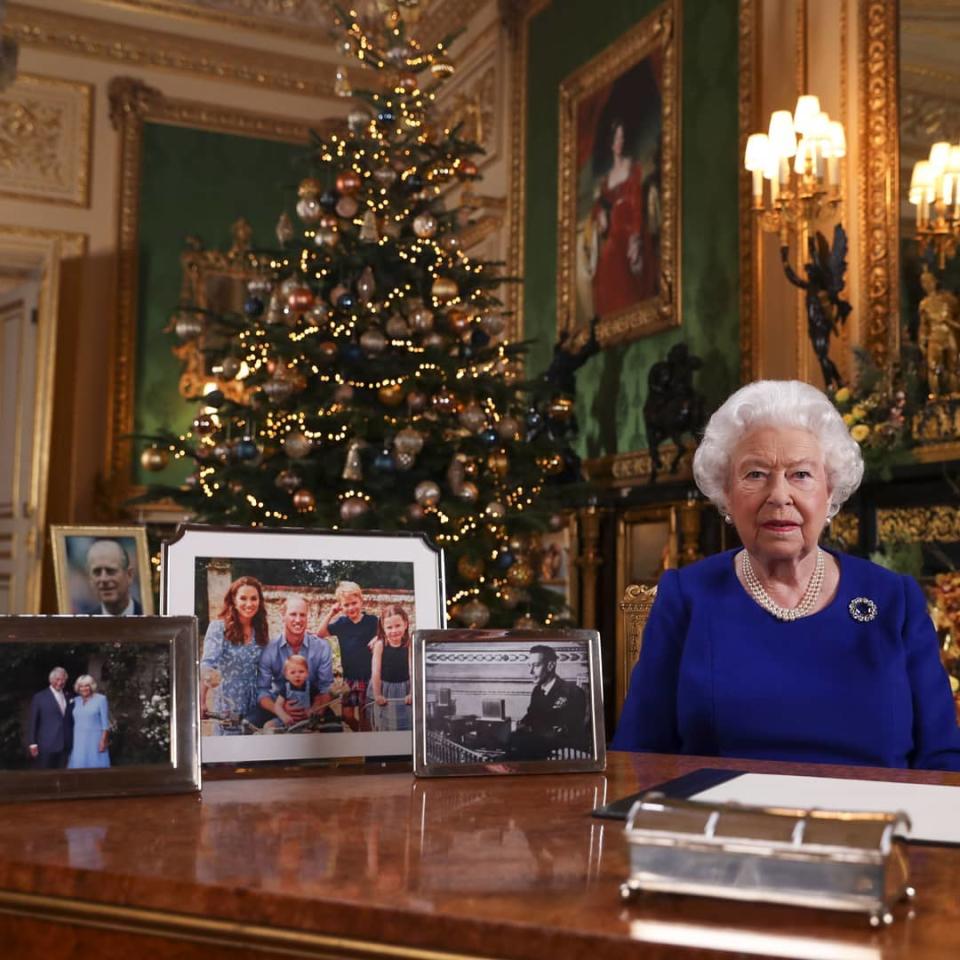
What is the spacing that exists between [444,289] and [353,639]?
392 cm

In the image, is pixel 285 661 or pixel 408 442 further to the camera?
pixel 408 442

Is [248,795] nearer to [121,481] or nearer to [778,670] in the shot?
[778,670]

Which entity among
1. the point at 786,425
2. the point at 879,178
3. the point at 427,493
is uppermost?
the point at 879,178

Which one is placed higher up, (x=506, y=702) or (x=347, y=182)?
(x=347, y=182)

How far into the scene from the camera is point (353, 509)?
16.3 feet

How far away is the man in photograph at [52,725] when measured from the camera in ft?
4.19

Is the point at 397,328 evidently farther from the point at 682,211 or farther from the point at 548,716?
the point at 548,716

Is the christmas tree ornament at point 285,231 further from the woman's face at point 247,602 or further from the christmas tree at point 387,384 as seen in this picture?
the woman's face at point 247,602

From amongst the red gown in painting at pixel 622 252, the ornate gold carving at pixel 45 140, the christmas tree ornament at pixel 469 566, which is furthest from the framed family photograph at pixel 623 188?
the ornate gold carving at pixel 45 140

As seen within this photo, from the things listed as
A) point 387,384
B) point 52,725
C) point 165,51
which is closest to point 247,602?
point 52,725

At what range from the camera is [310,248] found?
18.3ft

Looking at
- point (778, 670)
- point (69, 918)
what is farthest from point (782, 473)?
point (69, 918)

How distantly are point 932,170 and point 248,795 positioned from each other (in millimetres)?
4830

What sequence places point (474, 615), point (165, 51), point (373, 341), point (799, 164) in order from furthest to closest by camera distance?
point (165, 51) → point (799, 164) → point (373, 341) → point (474, 615)
